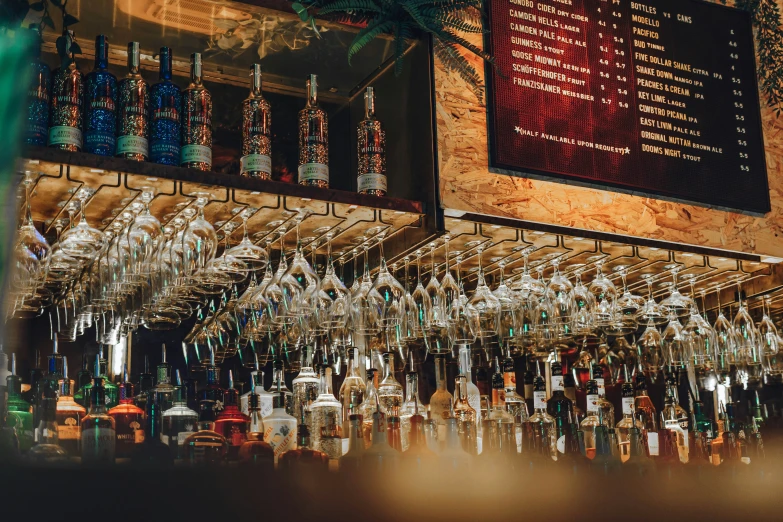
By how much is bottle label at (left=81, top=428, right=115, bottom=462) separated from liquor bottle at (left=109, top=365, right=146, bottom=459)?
0.30 metres

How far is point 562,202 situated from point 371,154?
69cm

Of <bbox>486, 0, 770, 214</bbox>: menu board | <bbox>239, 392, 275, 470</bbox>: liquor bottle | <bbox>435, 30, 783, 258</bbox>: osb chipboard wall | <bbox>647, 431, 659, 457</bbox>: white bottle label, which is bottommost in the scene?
<bbox>647, 431, 659, 457</bbox>: white bottle label

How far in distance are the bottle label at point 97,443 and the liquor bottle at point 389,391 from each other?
113 cm

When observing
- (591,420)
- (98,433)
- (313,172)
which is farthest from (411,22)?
(98,433)

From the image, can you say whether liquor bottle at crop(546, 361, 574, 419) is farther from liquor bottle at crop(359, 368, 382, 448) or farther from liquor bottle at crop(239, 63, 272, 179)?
liquor bottle at crop(239, 63, 272, 179)

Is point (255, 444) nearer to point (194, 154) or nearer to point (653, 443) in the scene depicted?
point (194, 154)

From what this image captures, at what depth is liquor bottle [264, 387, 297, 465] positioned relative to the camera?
9.65 ft

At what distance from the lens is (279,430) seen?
2.96 meters

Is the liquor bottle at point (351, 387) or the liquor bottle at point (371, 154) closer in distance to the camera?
the liquor bottle at point (371, 154)

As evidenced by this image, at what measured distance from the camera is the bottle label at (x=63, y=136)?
2635 millimetres

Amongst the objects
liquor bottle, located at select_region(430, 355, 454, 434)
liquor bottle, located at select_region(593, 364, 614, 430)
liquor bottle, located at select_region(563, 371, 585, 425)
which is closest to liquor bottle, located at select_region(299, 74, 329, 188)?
liquor bottle, located at select_region(430, 355, 454, 434)

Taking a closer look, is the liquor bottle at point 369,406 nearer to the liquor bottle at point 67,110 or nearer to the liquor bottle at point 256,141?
the liquor bottle at point 256,141

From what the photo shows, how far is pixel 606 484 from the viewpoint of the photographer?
8.50 ft

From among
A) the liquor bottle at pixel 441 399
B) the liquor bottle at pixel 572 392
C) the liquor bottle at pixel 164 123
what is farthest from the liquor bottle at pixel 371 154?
the liquor bottle at pixel 572 392
